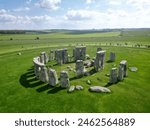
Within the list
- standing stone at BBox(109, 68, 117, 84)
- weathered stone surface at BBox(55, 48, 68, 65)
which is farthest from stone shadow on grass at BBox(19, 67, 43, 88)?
standing stone at BBox(109, 68, 117, 84)

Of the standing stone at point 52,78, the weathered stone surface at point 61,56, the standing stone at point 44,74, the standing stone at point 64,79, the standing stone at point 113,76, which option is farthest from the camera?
the weathered stone surface at point 61,56

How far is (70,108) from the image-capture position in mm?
16703

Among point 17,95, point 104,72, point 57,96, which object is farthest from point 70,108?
point 104,72

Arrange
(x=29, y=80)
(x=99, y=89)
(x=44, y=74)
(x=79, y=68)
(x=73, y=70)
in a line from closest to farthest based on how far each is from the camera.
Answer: (x=99, y=89) < (x=44, y=74) < (x=29, y=80) < (x=79, y=68) < (x=73, y=70)

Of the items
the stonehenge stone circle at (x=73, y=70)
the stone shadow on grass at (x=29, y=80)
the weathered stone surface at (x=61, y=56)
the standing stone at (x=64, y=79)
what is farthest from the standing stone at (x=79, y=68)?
the weathered stone surface at (x=61, y=56)

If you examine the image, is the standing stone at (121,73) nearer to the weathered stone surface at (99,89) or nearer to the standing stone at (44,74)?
the weathered stone surface at (99,89)

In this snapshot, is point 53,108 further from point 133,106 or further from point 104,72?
point 104,72

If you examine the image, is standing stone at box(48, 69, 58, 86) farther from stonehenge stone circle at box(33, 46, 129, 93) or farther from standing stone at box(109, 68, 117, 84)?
standing stone at box(109, 68, 117, 84)

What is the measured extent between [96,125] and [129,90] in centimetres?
918

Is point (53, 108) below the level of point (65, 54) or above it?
below

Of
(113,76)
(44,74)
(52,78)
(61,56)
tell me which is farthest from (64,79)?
(61,56)

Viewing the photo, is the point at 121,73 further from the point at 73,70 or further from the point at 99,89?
the point at 73,70

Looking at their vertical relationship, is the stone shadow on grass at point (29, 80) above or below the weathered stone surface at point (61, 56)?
below

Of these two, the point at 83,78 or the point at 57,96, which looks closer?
the point at 57,96
